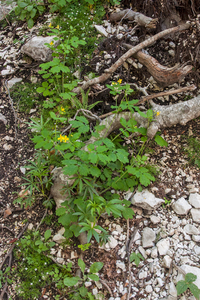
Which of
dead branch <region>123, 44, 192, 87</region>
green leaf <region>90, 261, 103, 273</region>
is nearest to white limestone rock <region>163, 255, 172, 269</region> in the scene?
green leaf <region>90, 261, 103, 273</region>

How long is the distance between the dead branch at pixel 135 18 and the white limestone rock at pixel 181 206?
269cm

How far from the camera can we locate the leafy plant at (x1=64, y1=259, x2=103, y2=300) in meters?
2.17

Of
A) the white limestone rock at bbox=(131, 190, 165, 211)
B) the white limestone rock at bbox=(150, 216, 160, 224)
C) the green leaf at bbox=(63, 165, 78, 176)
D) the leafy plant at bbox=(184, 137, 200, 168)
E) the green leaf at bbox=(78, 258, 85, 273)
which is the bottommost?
the white limestone rock at bbox=(150, 216, 160, 224)

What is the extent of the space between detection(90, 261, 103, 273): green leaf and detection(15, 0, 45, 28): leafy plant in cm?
425

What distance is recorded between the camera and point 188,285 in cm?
198

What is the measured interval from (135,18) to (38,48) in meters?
1.73

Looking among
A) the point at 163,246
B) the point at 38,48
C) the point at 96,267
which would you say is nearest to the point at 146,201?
the point at 163,246

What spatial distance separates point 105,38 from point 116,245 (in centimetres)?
329

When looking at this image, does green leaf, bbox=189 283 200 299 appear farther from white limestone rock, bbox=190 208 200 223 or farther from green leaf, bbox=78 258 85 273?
green leaf, bbox=78 258 85 273

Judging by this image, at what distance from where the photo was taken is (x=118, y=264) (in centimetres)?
233

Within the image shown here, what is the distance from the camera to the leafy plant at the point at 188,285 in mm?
1935

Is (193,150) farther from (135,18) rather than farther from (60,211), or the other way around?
(135,18)

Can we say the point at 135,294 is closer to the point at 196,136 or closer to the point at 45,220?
the point at 45,220

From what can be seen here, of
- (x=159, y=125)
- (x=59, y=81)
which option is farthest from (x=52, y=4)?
(x=159, y=125)
